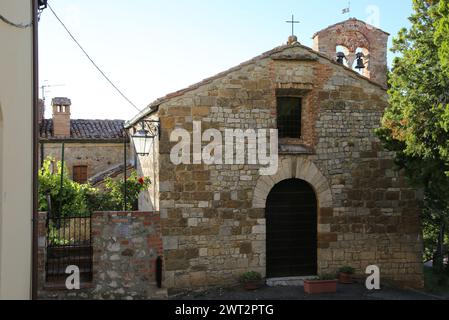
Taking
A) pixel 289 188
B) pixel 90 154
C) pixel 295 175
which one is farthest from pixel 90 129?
pixel 295 175

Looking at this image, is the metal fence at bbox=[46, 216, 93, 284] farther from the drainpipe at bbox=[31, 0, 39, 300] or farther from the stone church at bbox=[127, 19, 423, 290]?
the drainpipe at bbox=[31, 0, 39, 300]

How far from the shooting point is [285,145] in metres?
10.4

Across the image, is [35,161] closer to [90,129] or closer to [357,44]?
[357,44]

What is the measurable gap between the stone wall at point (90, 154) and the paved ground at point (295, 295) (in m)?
9.09

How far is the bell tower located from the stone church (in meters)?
2.16

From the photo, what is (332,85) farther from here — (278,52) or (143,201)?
(143,201)

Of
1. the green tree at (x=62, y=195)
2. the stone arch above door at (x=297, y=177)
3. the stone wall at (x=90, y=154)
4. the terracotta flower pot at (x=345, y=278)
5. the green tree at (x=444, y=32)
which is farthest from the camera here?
the stone wall at (x=90, y=154)

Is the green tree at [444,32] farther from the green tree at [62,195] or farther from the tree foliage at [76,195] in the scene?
the green tree at [62,195]

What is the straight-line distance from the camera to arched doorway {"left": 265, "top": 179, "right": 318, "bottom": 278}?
404 inches

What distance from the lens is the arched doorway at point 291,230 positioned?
10250 mm

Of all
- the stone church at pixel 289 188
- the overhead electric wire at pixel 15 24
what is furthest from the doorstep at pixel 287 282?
the overhead electric wire at pixel 15 24

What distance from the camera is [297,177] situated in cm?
1026

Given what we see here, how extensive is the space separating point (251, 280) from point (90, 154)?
10.4m

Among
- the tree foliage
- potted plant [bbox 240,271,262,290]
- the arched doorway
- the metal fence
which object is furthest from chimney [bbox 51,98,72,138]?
potted plant [bbox 240,271,262,290]
